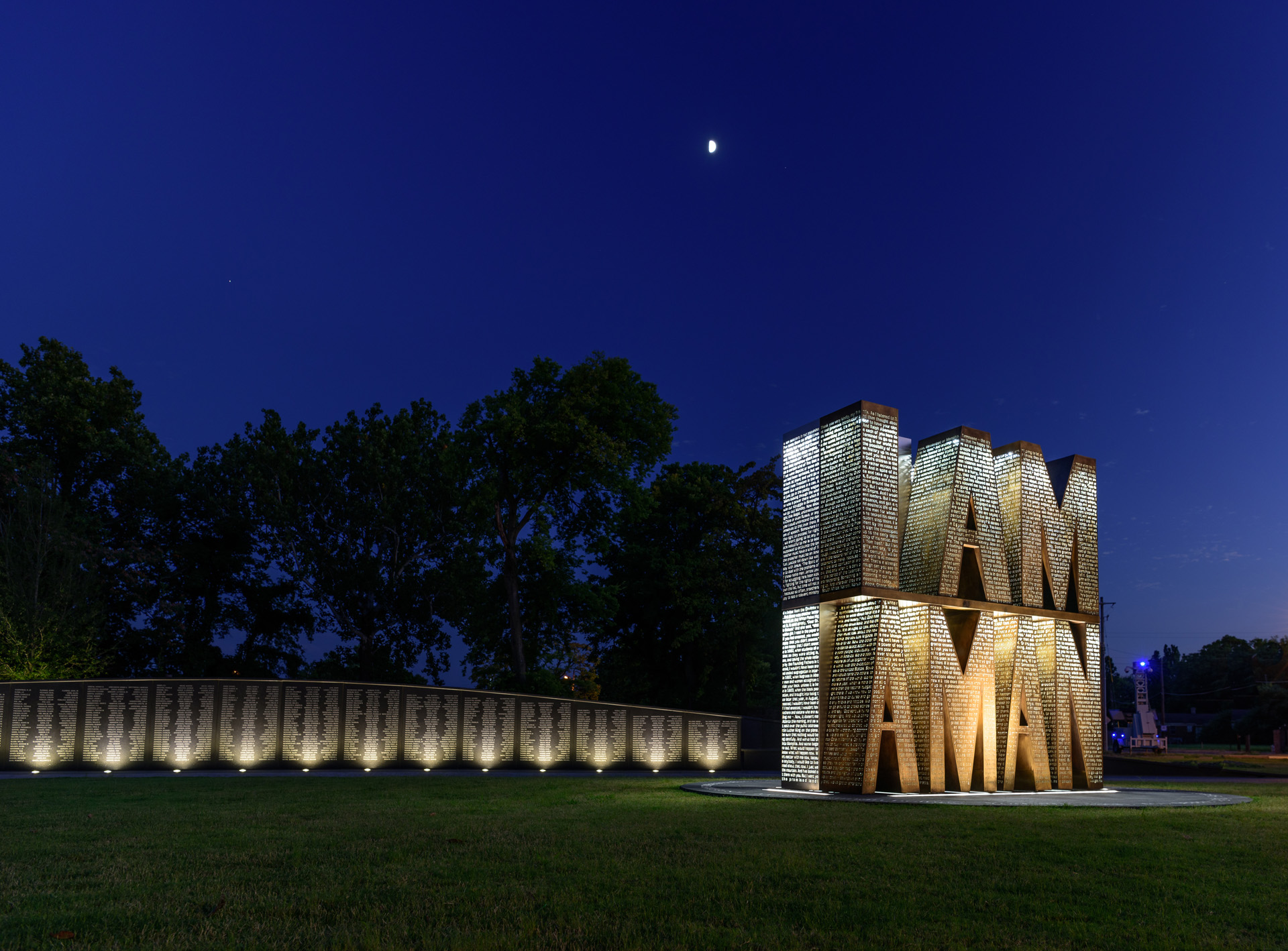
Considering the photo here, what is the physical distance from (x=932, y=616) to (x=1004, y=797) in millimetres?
3704

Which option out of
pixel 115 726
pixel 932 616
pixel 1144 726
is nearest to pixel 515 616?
pixel 115 726

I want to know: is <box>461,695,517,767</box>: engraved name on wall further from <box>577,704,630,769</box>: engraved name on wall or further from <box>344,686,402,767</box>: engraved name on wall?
<box>577,704,630,769</box>: engraved name on wall

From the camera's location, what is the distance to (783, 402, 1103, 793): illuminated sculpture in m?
18.5

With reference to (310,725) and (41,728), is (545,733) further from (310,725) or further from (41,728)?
(41,728)

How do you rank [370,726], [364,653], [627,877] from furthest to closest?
[364,653] → [370,726] → [627,877]

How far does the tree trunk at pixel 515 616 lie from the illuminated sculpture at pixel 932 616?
15.1 meters

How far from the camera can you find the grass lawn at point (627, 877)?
5516mm

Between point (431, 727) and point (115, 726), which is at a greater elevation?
point (115, 726)

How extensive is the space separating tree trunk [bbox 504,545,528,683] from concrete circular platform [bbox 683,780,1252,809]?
565 inches

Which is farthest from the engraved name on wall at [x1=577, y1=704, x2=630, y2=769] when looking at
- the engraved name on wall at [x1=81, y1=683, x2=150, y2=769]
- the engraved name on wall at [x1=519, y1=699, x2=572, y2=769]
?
the engraved name on wall at [x1=81, y1=683, x2=150, y2=769]

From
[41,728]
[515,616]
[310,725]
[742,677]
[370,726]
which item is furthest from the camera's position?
[742,677]

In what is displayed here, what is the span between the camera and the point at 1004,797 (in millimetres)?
17469

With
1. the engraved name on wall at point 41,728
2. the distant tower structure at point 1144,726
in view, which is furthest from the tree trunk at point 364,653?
the distant tower structure at point 1144,726

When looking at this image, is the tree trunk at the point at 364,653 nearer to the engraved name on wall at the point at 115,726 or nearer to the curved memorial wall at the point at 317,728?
the curved memorial wall at the point at 317,728
